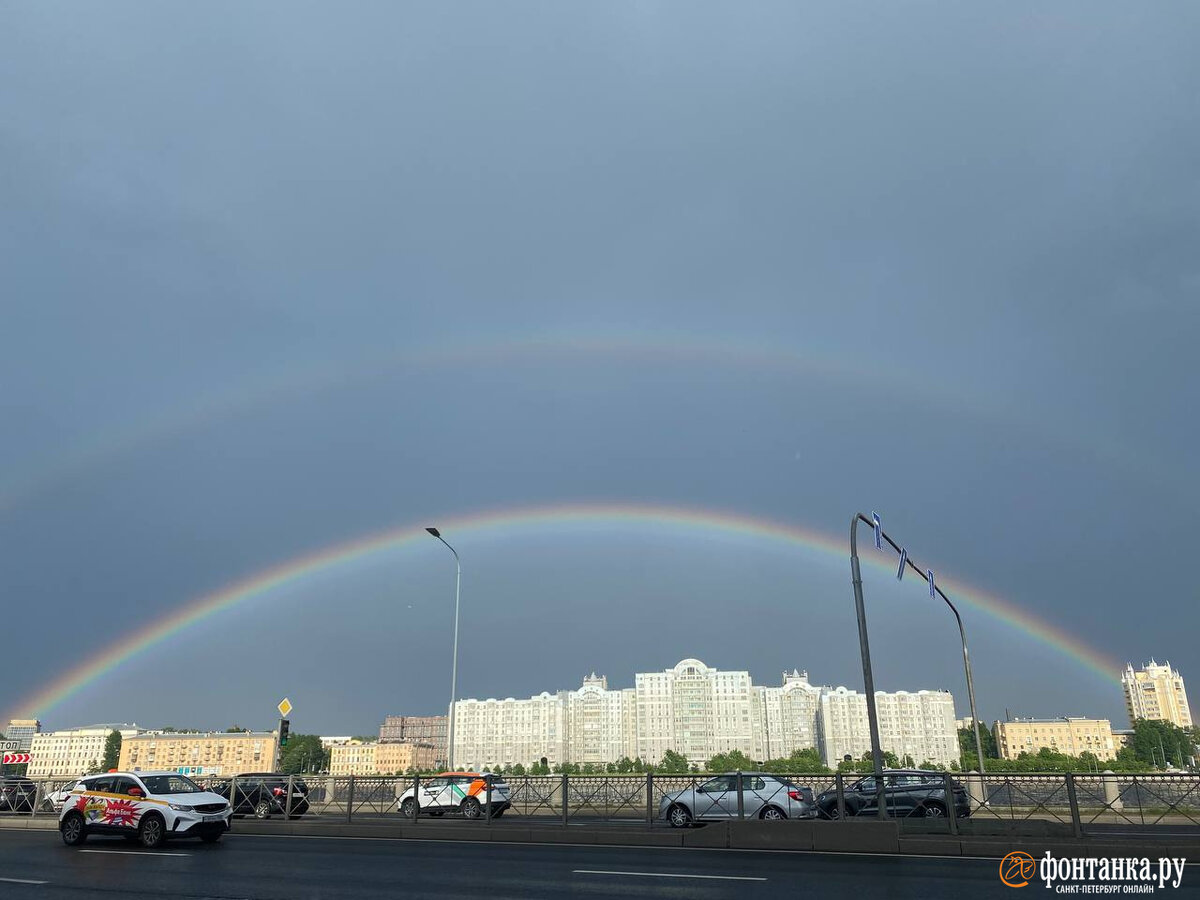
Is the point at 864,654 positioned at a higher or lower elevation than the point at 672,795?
higher

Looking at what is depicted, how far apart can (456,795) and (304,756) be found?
430ft

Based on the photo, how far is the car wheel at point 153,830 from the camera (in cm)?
1880

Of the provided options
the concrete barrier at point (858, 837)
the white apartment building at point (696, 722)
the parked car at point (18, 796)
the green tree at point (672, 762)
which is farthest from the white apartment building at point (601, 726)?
the concrete barrier at point (858, 837)

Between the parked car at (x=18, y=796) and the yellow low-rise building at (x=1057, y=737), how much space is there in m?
178

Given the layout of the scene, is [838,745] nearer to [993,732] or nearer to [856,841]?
[993,732]

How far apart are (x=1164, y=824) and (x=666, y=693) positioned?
156178 mm

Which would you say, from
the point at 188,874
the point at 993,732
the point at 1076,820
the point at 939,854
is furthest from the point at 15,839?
the point at 993,732

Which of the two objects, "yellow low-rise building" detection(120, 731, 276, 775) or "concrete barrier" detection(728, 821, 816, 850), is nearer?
"concrete barrier" detection(728, 821, 816, 850)

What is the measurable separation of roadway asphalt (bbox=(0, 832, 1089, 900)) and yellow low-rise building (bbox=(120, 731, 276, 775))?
149 meters

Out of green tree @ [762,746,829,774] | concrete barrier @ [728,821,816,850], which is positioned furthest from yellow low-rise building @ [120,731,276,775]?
concrete barrier @ [728,821,816,850]

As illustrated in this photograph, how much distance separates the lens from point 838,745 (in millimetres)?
161750

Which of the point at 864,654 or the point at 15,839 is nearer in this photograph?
the point at 864,654

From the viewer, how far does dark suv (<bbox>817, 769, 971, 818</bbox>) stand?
2086cm

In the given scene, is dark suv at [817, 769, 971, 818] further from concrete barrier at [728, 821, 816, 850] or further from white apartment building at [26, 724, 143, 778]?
white apartment building at [26, 724, 143, 778]
